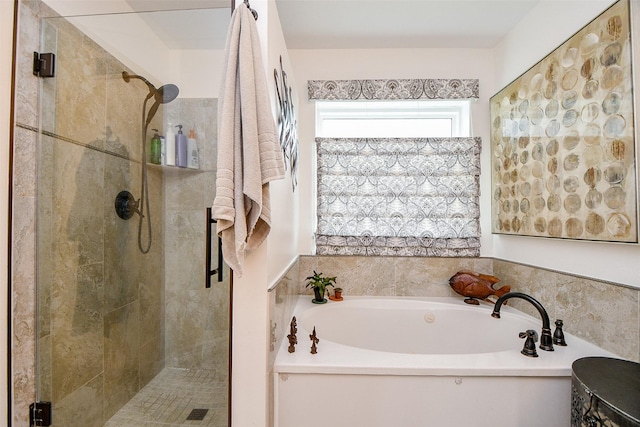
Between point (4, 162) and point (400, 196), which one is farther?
point (400, 196)

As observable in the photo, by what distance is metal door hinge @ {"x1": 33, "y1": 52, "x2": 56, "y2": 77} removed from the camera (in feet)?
3.70

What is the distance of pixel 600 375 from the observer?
3.39 ft

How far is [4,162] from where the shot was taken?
1.06 m

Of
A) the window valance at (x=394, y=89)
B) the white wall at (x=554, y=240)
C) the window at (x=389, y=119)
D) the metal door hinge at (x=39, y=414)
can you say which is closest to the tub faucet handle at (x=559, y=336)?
the white wall at (x=554, y=240)

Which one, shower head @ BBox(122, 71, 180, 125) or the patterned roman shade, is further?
the patterned roman shade

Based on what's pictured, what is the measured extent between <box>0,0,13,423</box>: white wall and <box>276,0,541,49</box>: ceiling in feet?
4.07

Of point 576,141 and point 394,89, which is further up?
point 394,89

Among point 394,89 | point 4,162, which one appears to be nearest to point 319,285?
point 394,89

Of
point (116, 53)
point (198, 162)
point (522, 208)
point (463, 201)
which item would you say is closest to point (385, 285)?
point (463, 201)

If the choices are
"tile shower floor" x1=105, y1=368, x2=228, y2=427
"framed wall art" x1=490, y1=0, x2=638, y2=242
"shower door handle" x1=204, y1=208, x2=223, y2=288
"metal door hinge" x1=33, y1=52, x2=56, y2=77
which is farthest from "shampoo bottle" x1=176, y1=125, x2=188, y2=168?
"framed wall art" x1=490, y1=0, x2=638, y2=242

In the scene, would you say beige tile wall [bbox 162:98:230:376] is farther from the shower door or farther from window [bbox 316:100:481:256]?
window [bbox 316:100:481:256]

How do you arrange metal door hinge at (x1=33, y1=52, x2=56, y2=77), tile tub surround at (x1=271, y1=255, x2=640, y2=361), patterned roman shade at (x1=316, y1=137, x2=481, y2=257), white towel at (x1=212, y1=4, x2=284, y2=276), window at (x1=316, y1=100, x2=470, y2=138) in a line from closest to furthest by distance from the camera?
white towel at (x1=212, y1=4, x2=284, y2=276) → metal door hinge at (x1=33, y1=52, x2=56, y2=77) → tile tub surround at (x1=271, y1=255, x2=640, y2=361) → patterned roman shade at (x1=316, y1=137, x2=481, y2=257) → window at (x1=316, y1=100, x2=470, y2=138)

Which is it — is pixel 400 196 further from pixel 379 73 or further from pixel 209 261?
pixel 209 261

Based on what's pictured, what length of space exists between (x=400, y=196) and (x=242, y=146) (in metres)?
1.40
